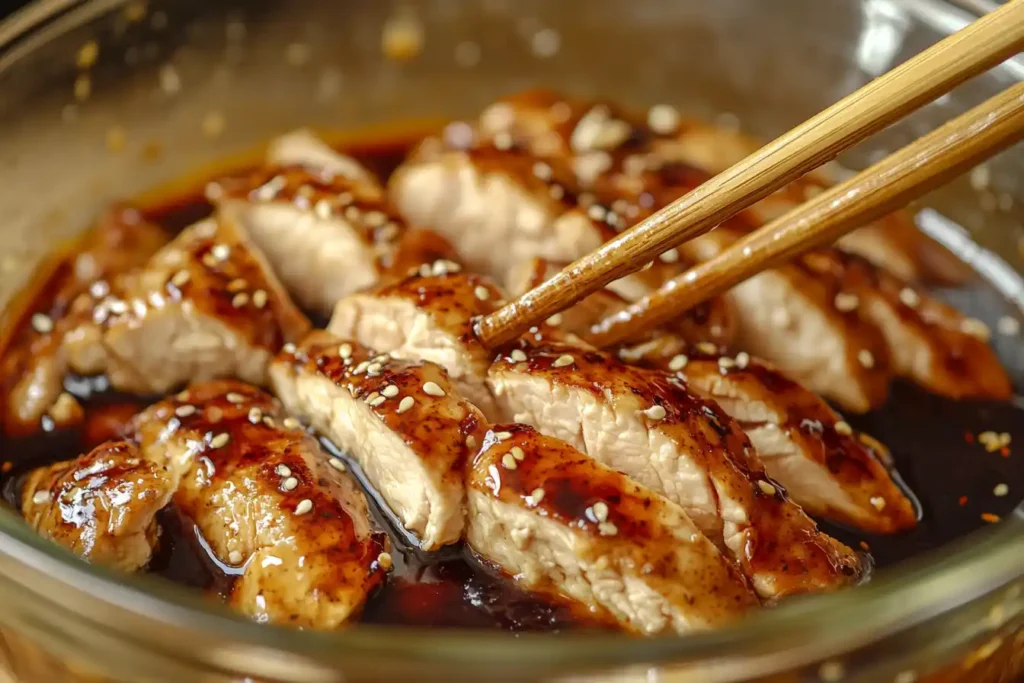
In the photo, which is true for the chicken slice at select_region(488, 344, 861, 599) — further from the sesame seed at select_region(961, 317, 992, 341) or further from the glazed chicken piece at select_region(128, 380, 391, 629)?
the sesame seed at select_region(961, 317, 992, 341)

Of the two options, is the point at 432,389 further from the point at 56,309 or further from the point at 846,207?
the point at 56,309

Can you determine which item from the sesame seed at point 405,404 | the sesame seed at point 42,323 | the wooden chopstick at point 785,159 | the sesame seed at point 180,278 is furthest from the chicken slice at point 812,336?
the sesame seed at point 42,323

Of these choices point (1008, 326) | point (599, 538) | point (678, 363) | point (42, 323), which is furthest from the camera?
point (1008, 326)

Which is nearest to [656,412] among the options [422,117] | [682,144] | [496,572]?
[496,572]

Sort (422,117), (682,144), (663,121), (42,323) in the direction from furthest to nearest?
(422,117), (663,121), (682,144), (42,323)

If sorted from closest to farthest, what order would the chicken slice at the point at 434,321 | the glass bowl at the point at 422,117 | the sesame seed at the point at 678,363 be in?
the glass bowl at the point at 422,117
the chicken slice at the point at 434,321
the sesame seed at the point at 678,363

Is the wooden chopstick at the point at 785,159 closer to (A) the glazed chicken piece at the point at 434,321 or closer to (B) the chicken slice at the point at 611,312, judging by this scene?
(A) the glazed chicken piece at the point at 434,321
